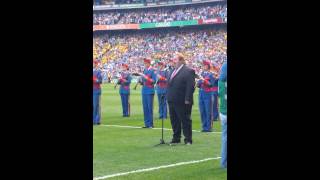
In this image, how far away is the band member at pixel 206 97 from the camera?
1275 centimetres

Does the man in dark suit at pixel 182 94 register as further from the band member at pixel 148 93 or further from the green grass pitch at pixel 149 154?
the band member at pixel 148 93

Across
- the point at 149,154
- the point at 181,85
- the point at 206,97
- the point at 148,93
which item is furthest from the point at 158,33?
the point at 149,154

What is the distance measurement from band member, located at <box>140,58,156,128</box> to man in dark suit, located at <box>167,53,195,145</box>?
3.77m

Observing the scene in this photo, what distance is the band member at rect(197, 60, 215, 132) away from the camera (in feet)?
41.8

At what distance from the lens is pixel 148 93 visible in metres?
14.6

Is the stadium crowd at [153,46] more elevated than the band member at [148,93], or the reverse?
the stadium crowd at [153,46]

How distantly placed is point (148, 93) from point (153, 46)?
36.5 m

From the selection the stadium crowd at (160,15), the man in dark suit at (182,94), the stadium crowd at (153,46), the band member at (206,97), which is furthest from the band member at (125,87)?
the stadium crowd at (160,15)
